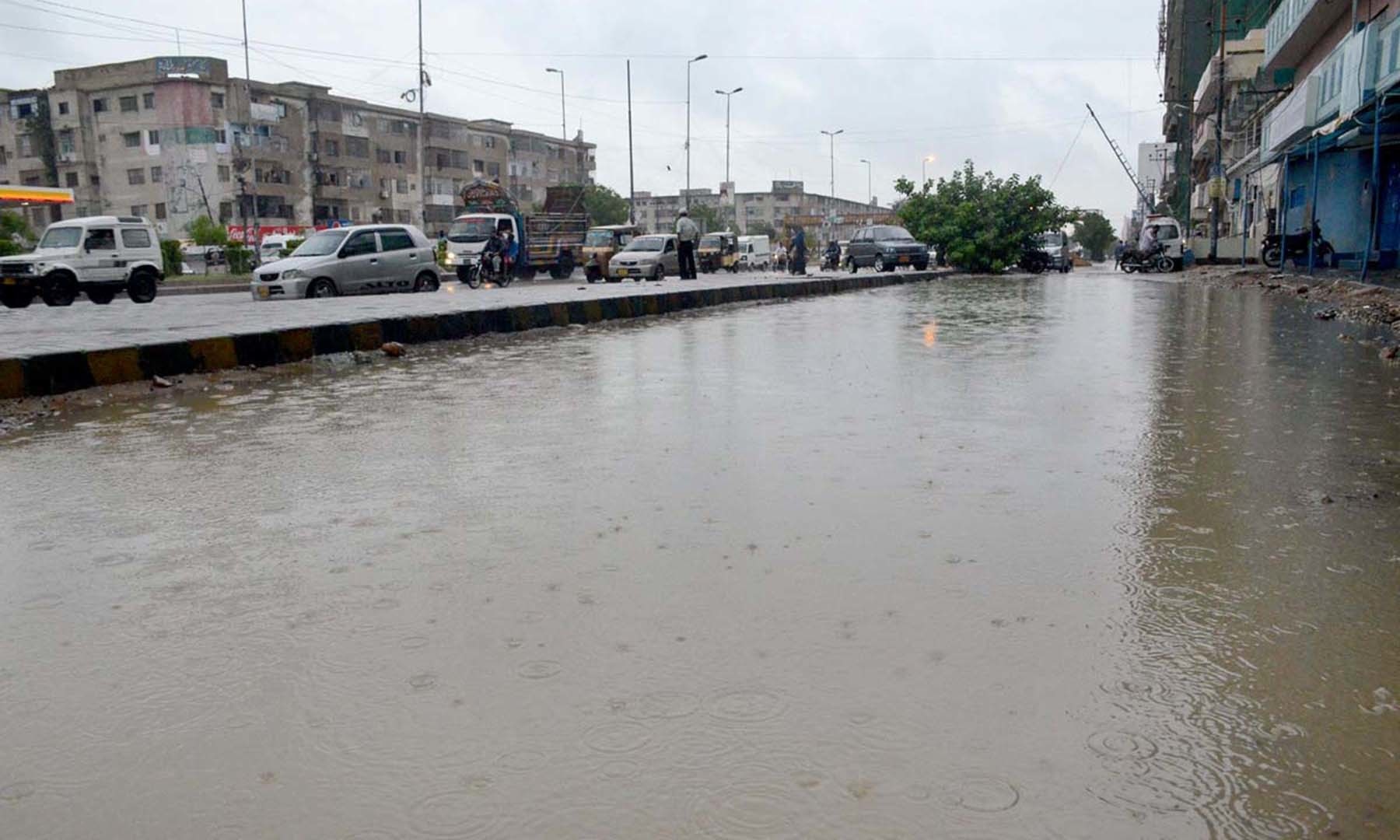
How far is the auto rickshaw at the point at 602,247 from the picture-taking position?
31484mm

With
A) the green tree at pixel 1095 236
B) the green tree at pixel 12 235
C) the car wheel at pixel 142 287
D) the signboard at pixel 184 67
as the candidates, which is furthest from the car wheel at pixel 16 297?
the green tree at pixel 1095 236

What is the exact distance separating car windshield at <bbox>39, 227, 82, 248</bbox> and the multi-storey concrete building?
34787 mm

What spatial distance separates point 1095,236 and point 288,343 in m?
125

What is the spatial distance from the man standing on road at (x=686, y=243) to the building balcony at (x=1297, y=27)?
1634cm

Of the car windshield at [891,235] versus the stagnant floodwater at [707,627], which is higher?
the car windshield at [891,235]

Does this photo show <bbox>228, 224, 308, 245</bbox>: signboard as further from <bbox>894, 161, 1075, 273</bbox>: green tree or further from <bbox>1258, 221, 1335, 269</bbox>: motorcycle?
<bbox>1258, 221, 1335, 269</bbox>: motorcycle

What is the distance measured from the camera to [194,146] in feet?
194

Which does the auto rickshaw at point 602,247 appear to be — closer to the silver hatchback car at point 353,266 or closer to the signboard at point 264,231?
Answer: the silver hatchback car at point 353,266

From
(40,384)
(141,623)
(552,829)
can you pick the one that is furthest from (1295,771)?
(40,384)

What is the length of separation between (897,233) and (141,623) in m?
35.6

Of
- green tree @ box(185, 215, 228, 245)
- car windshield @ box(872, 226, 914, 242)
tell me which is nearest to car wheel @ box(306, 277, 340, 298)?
car windshield @ box(872, 226, 914, 242)

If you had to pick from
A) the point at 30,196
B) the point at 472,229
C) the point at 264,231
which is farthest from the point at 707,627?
the point at 264,231

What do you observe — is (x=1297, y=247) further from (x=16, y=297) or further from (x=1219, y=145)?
(x=16, y=297)

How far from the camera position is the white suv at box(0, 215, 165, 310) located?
752 inches
